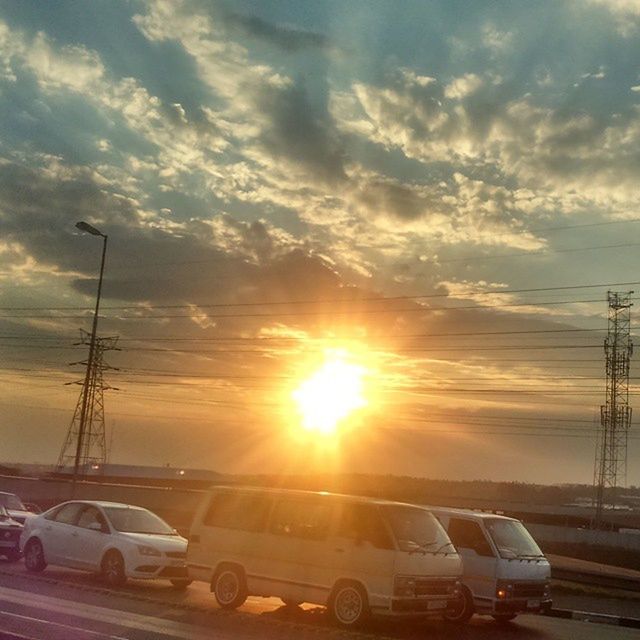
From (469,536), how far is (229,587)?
15.6 feet

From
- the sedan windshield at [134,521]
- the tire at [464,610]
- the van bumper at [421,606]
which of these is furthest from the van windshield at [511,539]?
the sedan windshield at [134,521]

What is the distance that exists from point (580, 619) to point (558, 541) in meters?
46.3

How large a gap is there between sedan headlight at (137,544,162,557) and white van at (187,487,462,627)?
1.97 metres

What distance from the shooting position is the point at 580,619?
19.5 metres

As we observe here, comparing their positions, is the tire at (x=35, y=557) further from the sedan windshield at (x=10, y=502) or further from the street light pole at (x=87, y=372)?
the street light pole at (x=87, y=372)

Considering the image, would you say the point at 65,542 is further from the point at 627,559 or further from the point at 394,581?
the point at 627,559

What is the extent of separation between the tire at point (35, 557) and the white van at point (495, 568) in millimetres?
9635

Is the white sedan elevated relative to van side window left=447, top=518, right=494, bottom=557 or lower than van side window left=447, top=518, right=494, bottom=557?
lower

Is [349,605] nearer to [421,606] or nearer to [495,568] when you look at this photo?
[421,606]

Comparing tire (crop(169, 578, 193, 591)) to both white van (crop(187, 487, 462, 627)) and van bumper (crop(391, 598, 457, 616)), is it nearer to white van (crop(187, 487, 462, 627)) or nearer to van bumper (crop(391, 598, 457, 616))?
white van (crop(187, 487, 462, 627))

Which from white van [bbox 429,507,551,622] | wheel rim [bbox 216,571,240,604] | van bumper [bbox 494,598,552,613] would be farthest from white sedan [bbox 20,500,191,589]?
van bumper [bbox 494,598,552,613]

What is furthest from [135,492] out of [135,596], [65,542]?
[135,596]

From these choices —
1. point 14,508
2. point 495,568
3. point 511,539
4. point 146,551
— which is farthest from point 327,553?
point 14,508

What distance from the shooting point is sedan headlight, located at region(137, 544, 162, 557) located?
61.7 feet
